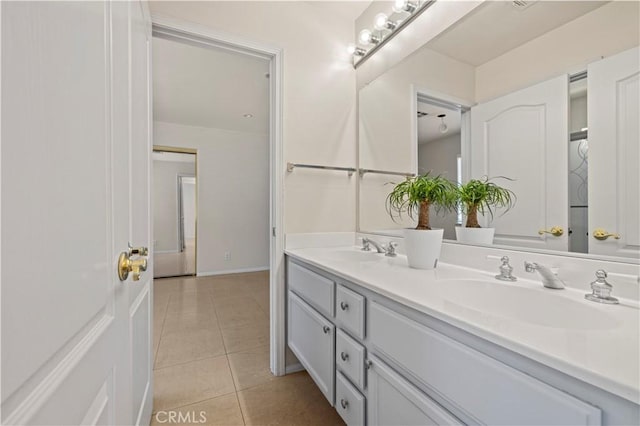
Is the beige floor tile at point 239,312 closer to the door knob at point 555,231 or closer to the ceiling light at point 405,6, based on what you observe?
the door knob at point 555,231

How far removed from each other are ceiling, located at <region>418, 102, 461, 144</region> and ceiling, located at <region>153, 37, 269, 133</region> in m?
1.42

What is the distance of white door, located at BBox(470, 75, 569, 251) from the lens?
1.01 metres

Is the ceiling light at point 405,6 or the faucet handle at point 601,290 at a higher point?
the ceiling light at point 405,6

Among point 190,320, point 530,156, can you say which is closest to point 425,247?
point 530,156

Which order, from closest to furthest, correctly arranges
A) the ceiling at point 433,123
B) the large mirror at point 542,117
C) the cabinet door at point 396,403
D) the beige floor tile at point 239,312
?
the cabinet door at point 396,403 < the large mirror at point 542,117 < the ceiling at point 433,123 < the beige floor tile at point 239,312

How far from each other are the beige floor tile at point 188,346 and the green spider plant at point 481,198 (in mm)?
1944

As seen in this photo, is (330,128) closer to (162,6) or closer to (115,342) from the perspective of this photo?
(162,6)

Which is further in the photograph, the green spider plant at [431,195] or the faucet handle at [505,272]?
the green spider plant at [431,195]

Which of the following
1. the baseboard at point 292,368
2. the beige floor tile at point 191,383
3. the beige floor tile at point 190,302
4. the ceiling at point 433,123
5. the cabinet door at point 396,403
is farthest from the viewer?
the beige floor tile at point 190,302

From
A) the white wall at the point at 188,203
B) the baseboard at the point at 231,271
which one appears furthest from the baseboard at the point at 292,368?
the white wall at the point at 188,203

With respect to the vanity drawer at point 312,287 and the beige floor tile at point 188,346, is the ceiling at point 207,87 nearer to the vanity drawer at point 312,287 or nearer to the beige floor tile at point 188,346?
the vanity drawer at point 312,287

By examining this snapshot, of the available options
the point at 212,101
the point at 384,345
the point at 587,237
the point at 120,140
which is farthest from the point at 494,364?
the point at 212,101

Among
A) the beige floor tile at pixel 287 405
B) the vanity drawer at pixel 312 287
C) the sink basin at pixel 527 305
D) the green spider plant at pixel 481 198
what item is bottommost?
the beige floor tile at pixel 287 405

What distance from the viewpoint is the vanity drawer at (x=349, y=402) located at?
1.06 metres
